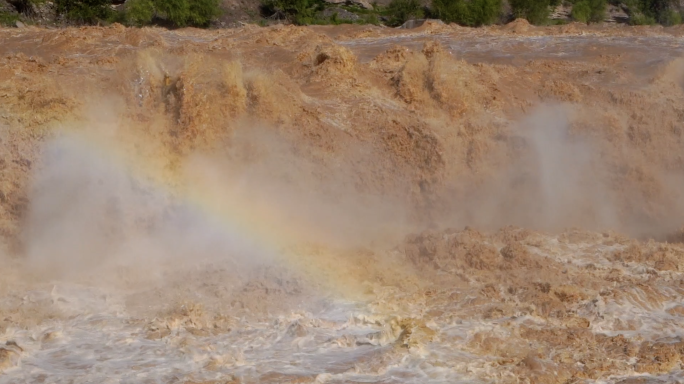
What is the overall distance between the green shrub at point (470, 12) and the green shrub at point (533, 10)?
1.47 m

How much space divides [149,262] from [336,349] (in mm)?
2403

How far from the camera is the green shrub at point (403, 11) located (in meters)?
31.6

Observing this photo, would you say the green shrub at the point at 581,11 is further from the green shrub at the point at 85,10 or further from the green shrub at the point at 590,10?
the green shrub at the point at 85,10

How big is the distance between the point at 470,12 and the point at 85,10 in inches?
586

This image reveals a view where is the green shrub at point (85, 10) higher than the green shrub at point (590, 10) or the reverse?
the reverse

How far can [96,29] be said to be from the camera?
13656 millimetres

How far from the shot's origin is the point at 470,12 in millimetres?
30734

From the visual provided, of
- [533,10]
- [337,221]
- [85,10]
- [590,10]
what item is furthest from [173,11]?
[337,221]

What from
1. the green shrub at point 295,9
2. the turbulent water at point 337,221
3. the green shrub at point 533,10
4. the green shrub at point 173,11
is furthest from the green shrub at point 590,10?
the turbulent water at point 337,221

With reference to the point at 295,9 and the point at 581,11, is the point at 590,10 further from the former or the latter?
the point at 295,9

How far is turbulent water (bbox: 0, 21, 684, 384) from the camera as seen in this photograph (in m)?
6.30

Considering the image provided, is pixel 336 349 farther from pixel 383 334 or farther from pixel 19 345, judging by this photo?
pixel 19 345

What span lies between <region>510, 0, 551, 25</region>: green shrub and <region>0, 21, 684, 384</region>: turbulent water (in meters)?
22.1

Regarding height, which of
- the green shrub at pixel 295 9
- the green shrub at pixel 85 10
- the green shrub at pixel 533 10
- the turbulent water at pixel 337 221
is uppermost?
the green shrub at pixel 533 10
